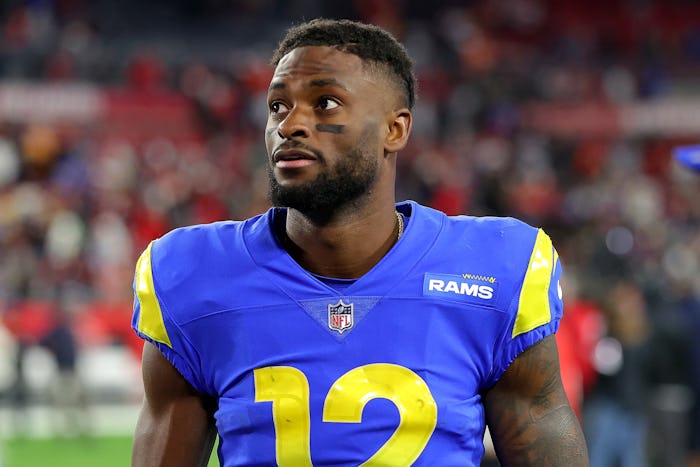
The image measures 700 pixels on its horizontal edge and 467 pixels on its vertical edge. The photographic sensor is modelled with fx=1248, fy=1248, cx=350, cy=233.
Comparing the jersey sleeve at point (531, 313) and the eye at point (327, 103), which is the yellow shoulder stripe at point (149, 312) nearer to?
the eye at point (327, 103)

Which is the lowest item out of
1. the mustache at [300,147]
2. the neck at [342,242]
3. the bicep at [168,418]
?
the bicep at [168,418]

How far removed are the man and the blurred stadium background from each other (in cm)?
554

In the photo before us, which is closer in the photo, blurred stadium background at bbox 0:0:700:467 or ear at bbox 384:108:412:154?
ear at bbox 384:108:412:154

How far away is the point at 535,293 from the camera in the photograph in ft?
8.66

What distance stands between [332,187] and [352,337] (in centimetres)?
32

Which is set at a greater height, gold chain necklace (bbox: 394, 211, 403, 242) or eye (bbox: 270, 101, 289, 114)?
eye (bbox: 270, 101, 289, 114)

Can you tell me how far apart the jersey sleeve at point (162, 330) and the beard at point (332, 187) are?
1.08 feet

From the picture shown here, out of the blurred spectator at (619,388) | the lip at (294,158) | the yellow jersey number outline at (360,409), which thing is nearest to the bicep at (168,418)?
the yellow jersey number outline at (360,409)

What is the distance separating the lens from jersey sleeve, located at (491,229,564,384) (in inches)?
103

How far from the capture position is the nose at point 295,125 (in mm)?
2572

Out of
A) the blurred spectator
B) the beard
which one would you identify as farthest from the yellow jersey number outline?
the blurred spectator

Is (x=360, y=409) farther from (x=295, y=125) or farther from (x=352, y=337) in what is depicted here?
(x=295, y=125)

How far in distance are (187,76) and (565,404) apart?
1686cm

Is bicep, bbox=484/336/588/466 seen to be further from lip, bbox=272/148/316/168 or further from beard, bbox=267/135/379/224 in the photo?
lip, bbox=272/148/316/168
